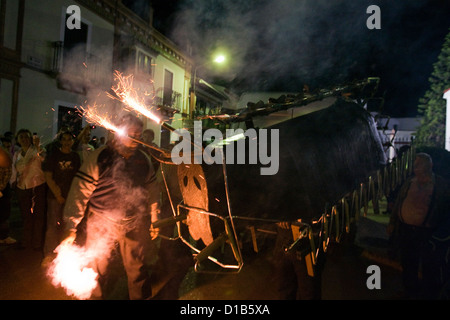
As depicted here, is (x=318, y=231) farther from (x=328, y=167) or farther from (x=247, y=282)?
(x=247, y=282)

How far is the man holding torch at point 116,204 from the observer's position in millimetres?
2982

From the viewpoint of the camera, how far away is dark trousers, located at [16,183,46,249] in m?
4.84

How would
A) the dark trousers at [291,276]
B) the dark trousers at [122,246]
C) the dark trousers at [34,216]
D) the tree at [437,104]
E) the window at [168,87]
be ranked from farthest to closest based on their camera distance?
the window at [168,87], the tree at [437,104], the dark trousers at [34,216], the dark trousers at [122,246], the dark trousers at [291,276]

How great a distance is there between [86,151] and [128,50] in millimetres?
11531

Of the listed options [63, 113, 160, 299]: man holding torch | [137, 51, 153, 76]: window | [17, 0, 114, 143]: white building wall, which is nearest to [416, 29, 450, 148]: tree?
[137, 51, 153, 76]: window

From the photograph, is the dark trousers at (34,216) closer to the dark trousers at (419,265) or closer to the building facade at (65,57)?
the building facade at (65,57)

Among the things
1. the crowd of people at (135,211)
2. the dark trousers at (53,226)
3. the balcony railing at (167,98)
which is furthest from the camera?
the balcony railing at (167,98)

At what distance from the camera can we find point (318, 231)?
2.43m

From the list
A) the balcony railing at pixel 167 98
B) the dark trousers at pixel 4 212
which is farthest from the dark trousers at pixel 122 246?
the balcony railing at pixel 167 98

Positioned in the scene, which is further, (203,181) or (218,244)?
(203,181)

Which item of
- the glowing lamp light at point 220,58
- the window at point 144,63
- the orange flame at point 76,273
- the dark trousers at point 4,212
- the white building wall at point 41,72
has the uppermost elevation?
the window at point 144,63

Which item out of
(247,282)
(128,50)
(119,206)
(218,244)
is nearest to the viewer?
(218,244)

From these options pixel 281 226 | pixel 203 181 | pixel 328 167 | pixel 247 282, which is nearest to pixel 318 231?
pixel 281 226

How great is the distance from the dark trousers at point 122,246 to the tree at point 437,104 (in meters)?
17.0
